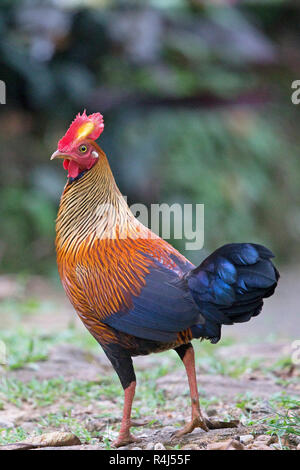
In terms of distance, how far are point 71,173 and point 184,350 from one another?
97 centimetres

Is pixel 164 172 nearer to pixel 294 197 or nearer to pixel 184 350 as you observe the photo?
pixel 294 197

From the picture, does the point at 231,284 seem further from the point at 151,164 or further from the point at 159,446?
the point at 151,164

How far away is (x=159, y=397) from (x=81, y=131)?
1817mm

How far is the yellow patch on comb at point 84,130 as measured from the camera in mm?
2994

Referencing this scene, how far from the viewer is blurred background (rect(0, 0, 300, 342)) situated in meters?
8.19

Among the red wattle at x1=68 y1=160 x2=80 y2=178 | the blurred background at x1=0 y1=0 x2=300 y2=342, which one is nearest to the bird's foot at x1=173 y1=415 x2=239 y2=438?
the red wattle at x1=68 y1=160 x2=80 y2=178

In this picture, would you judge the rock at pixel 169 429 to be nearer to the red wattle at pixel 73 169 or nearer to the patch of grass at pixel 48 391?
the patch of grass at pixel 48 391

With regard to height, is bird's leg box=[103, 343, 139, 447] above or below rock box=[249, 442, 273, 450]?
above

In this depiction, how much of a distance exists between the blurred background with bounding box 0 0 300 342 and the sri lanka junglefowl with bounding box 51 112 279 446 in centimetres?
368

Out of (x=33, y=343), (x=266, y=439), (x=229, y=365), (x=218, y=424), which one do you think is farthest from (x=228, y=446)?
(x=33, y=343)

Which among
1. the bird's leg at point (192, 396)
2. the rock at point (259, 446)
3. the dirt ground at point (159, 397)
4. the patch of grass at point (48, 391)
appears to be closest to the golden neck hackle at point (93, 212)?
the bird's leg at point (192, 396)

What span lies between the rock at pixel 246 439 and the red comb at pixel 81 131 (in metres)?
1.46

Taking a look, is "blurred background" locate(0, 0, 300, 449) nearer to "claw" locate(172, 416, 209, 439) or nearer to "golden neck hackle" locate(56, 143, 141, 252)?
"claw" locate(172, 416, 209, 439)

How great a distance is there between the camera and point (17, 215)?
8.33 metres
